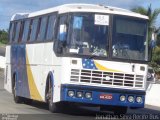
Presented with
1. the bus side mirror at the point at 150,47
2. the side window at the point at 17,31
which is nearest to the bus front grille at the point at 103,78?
the bus side mirror at the point at 150,47

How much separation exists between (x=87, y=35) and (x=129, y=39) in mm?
1289

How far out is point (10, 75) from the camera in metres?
25.0

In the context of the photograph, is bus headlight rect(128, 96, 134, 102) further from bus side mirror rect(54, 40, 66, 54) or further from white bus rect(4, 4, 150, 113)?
bus side mirror rect(54, 40, 66, 54)

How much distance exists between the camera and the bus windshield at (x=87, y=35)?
683 inches

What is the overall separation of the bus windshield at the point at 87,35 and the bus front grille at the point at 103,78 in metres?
0.55

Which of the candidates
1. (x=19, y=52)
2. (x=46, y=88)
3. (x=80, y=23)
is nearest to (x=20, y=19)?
(x=19, y=52)

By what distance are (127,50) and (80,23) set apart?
1594mm

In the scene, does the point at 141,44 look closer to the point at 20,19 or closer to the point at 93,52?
the point at 93,52

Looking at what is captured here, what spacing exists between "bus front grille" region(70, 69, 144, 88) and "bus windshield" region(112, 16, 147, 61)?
56cm

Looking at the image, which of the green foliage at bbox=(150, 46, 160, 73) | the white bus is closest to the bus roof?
the white bus

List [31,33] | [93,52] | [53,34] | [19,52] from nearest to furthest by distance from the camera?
1. [93,52]
2. [53,34]
3. [31,33]
4. [19,52]

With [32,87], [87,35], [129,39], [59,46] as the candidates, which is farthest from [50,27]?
[129,39]

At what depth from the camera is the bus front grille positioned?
17312mm

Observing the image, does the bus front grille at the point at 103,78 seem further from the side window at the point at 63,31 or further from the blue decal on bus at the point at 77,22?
the blue decal on bus at the point at 77,22
